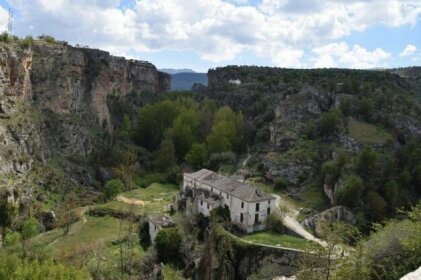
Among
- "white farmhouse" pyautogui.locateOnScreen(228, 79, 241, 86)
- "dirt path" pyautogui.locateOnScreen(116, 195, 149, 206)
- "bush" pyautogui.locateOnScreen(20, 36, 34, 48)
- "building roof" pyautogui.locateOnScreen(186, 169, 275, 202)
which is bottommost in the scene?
"dirt path" pyautogui.locateOnScreen(116, 195, 149, 206)

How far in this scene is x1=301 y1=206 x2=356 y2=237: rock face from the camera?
51.2 meters

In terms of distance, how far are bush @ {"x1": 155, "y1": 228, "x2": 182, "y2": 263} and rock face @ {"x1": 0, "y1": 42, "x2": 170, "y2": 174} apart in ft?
88.9

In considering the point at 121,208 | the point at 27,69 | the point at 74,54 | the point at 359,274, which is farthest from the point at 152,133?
the point at 359,274

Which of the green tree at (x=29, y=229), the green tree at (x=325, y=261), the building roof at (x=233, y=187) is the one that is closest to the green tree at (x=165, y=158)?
the building roof at (x=233, y=187)

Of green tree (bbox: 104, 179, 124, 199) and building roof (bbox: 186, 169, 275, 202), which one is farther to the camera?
green tree (bbox: 104, 179, 124, 199)

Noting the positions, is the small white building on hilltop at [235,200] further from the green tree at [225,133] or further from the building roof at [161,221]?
the green tree at [225,133]

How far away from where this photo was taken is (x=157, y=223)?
1989 inches

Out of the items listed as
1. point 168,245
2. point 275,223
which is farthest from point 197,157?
point 168,245

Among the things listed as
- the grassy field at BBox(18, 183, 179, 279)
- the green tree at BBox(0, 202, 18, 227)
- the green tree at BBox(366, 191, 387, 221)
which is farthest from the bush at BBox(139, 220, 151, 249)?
the green tree at BBox(366, 191, 387, 221)

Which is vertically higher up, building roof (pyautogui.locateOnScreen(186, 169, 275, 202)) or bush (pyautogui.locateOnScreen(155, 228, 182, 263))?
building roof (pyautogui.locateOnScreen(186, 169, 275, 202))

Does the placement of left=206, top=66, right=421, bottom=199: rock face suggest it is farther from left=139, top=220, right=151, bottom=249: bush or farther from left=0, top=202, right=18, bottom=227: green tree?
left=0, top=202, right=18, bottom=227: green tree

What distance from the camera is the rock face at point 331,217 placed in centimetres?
5122

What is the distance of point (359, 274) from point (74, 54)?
72698 millimetres

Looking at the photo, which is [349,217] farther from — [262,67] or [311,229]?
[262,67]
